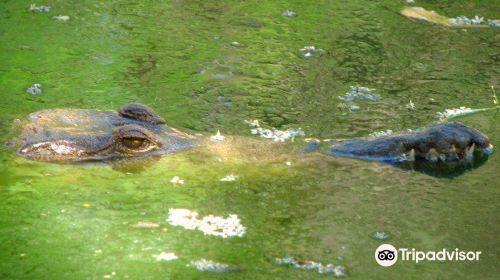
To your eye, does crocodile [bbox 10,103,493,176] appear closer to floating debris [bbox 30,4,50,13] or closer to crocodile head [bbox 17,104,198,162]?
crocodile head [bbox 17,104,198,162]

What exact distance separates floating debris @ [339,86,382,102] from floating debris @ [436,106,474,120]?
0.51 meters

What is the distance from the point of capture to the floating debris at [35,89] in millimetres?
6500

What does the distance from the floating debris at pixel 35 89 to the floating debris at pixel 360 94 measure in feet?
7.17

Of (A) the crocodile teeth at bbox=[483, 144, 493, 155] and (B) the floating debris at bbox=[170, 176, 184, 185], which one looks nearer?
(B) the floating debris at bbox=[170, 176, 184, 185]

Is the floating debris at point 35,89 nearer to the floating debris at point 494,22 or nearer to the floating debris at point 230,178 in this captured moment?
the floating debris at point 230,178

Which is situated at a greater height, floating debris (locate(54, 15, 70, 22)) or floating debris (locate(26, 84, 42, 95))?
floating debris (locate(26, 84, 42, 95))

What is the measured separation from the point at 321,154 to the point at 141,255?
1687 millimetres

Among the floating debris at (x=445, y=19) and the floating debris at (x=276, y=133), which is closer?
the floating debris at (x=276, y=133)

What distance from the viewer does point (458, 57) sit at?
7699 millimetres

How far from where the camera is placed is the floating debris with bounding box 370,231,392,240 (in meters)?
4.68

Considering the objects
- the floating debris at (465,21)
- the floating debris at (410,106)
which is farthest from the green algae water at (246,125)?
the floating debris at (465,21)

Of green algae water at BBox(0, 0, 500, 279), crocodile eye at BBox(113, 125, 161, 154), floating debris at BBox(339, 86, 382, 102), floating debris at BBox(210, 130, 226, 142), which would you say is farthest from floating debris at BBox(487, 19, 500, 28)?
crocodile eye at BBox(113, 125, 161, 154)

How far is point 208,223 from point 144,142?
0.99 m

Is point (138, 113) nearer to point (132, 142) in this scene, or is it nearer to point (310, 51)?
point (132, 142)
